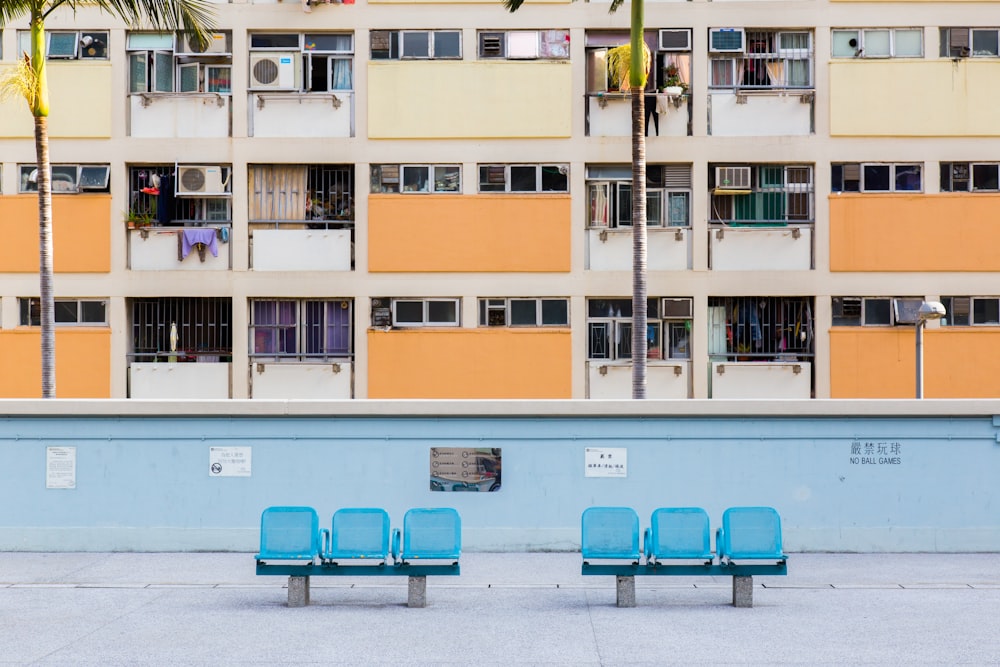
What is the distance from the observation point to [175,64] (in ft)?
91.8

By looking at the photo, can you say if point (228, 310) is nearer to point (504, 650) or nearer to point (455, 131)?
point (455, 131)

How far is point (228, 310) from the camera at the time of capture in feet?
92.7

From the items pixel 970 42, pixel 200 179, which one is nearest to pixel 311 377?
pixel 200 179

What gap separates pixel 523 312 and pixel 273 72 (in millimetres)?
7949

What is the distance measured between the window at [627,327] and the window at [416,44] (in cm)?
659

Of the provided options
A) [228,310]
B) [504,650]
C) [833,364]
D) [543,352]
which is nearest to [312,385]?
[228,310]

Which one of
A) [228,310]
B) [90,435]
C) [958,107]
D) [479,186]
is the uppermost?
[958,107]

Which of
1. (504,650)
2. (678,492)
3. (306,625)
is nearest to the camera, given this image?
(504,650)

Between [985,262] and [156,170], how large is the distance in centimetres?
1914

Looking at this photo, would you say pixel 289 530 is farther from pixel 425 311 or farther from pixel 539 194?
pixel 539 194

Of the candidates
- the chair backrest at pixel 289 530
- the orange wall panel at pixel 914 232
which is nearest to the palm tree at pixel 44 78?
the chair backrest at pixel 289 530

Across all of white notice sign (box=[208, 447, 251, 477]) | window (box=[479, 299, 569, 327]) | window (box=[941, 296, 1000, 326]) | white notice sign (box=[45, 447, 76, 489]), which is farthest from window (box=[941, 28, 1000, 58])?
white notice sign (box=[45, 447, 76, 489])

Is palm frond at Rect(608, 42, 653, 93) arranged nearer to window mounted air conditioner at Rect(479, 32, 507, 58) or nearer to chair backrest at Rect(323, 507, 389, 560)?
window mounted air conditioner at Rect(479, 32, 507, 58)

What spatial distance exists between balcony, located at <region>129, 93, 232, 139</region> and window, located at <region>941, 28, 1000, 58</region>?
54.1ft
